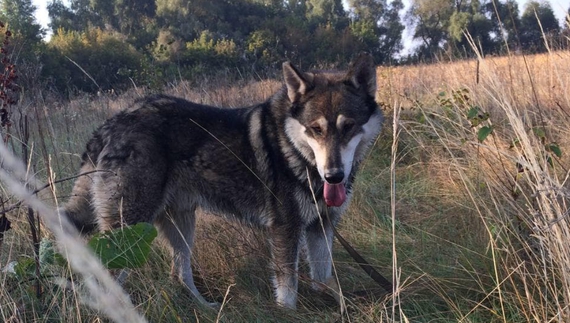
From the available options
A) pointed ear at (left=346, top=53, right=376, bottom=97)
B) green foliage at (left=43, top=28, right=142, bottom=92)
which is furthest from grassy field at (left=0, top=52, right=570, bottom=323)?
green foliage at (left=43, top=28, right=142, bottom=92)

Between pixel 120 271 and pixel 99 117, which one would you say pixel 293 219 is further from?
pixel 99 117

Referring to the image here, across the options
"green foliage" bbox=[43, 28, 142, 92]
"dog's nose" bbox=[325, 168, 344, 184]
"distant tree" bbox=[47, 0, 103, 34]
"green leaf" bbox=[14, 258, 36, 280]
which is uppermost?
"distant tree" bbox=[47, 0, 103, 34]

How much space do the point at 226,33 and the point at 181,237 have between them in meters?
25.4

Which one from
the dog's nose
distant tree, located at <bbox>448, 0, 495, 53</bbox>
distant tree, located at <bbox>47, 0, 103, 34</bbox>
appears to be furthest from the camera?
distant tree, located at <bbox>47, 0, 103, 34</bbox>

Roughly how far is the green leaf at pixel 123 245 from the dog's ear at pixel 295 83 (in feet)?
3.82

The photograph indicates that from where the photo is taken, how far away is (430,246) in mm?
2982

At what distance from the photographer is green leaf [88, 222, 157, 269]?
218 centimetres

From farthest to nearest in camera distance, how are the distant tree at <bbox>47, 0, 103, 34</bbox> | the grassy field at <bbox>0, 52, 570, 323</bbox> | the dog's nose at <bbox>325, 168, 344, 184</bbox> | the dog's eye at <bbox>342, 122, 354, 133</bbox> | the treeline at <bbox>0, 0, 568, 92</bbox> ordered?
the distant tree at <bbox>47, 0, 103, 34</bbox>
the treeline at <bbox>0, 0, 568, 92</bbox>
the dog's eye at <bbox>342, 122, 354, 133</bbox>
the dog's nose at <bbox>325, 168, 344, 184</bbox>
the grassy field at <bbox>0, 52, 570, 323</bbox>

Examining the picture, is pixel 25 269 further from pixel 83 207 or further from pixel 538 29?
pixel 538 29

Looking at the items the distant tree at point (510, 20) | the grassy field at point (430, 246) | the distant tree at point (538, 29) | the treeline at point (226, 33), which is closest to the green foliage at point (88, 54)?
the treeline at point (226, 33)

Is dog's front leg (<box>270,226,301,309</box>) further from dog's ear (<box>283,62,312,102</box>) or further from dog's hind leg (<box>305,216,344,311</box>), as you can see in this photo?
dog's ear (<box>283,62,312,102</box>)

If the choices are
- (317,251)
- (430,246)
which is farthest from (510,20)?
(317,251)

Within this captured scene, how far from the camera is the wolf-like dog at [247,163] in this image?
2.80 m

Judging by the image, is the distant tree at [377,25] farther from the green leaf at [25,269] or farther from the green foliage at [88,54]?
the green leaf at [25,269]
